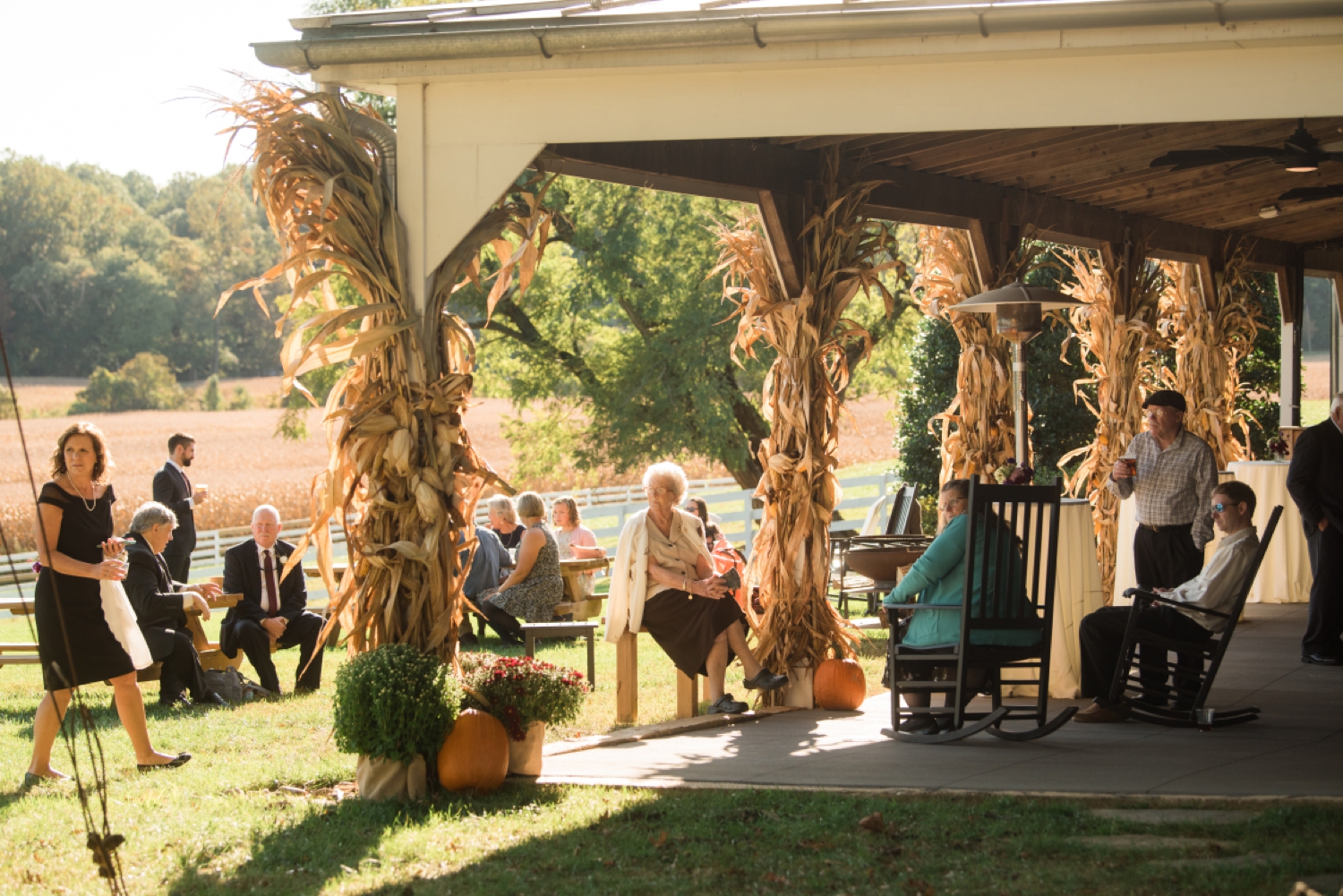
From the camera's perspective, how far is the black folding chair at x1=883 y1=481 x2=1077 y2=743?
5.47 metres

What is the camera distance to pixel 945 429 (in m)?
8.47

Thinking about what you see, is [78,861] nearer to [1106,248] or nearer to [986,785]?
[986,785]

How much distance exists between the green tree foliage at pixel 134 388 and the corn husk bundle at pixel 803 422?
37.1 m

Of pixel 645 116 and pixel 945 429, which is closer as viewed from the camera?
pixel 645 116

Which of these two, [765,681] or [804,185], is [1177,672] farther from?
[804,185]

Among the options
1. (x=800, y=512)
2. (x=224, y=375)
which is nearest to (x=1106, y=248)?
(x=800, y=512)

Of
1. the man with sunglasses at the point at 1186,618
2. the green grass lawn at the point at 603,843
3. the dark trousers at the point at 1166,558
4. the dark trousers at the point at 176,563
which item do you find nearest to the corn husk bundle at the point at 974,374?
the dark trousers at the point at 1166,558

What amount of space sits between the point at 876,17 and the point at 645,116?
957 mm

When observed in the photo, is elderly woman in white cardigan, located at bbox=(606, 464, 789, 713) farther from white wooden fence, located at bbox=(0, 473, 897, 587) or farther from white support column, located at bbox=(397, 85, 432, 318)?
white wooden fence, located at bbox=(0, 473, 897, 587)

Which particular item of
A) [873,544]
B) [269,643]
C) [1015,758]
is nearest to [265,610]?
[269,643]

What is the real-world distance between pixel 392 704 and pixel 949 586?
2.44m

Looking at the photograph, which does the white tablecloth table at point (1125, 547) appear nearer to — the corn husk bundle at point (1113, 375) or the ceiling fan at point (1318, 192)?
the corn husk bundle at point (1113, 375)

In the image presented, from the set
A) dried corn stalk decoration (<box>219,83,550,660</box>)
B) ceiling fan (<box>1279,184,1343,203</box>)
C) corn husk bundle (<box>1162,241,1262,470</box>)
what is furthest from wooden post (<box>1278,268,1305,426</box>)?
dried corn stalk decoration (<box>219,83,550,660</box>)

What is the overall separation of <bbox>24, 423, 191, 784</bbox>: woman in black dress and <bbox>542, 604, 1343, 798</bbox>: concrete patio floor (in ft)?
6.36
